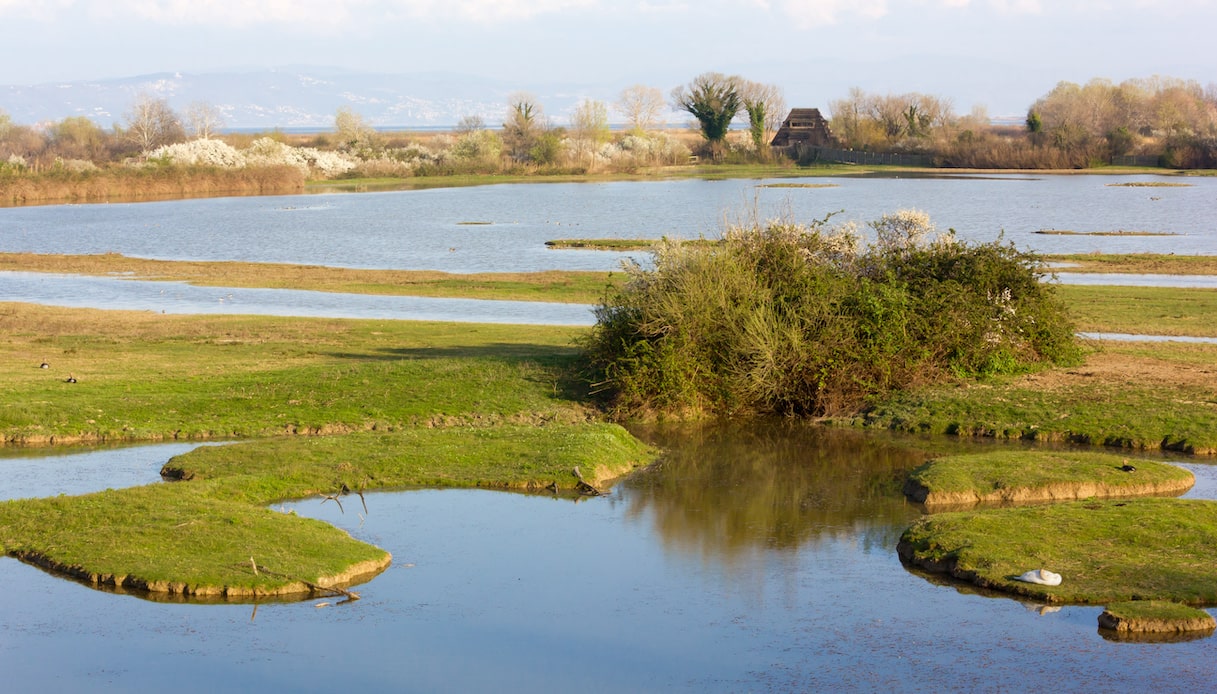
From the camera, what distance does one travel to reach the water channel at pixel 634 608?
14016 mm

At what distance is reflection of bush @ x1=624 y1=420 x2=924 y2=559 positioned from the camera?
1981cm

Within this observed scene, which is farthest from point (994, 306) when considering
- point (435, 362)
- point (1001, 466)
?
point (435, 362)

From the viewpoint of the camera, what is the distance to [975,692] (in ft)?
43.9

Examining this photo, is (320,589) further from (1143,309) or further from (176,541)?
(1143,309)

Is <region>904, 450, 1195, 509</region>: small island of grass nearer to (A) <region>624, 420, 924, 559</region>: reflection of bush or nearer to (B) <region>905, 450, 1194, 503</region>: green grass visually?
(B) <region>905, 450, 1194, 503</region>: green grass

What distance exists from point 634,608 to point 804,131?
540 ft

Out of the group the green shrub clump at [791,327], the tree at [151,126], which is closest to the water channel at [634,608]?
the green shrub clump at [791,327]

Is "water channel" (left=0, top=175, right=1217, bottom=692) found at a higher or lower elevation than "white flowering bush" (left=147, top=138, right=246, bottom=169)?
lower

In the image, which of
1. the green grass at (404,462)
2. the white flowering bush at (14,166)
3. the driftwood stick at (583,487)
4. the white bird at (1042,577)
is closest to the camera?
the white bird at (1042,577)

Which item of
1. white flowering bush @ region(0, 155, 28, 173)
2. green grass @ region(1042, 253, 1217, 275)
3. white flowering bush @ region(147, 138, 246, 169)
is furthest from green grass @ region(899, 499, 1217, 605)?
white flowering bush @ region(147, 138, 246, 169)

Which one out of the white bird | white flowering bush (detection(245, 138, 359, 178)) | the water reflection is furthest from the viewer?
white flowering bush (detection(245, 138, 359, 178))

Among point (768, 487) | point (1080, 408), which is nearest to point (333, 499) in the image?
point (768, 487)

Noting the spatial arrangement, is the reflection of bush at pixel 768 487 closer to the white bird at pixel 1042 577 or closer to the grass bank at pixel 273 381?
the white bird at pixel 1042 577

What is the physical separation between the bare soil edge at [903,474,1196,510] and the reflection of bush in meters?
0.68
